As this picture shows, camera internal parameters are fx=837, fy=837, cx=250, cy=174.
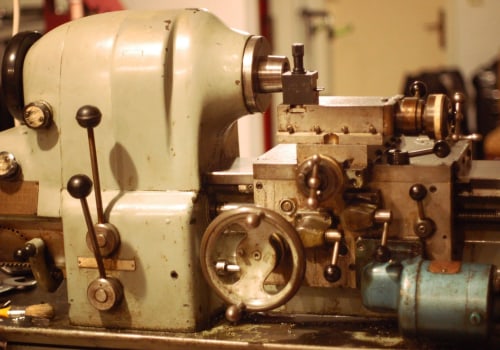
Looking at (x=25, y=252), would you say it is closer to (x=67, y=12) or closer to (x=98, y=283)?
(x=98, y=283)

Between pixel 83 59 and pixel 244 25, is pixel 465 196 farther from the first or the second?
pixel 244 25

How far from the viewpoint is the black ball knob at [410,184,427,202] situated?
156 cm

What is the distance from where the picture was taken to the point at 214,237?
5.20 ft

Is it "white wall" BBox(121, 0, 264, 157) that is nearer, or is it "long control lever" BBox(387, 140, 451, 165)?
"long control lever" BBox(387, 140, 451, 165)

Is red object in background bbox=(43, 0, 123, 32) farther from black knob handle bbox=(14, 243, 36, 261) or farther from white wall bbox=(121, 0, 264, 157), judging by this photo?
black knob handle bbox=(14, 243, 36, 261)

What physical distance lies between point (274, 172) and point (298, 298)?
0.92 feet

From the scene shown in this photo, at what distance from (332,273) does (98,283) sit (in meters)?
0.49

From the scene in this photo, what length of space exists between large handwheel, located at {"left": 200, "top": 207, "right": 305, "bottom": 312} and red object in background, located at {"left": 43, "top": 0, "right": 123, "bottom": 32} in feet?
4.84

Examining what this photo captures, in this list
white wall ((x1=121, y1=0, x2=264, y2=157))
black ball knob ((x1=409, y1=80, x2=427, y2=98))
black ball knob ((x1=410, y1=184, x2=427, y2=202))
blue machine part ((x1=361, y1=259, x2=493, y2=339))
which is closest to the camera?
blue machine part ((x1=361, y1=259, x2=493, y2=339))

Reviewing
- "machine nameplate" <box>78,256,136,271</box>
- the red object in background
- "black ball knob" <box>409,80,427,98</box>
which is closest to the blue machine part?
"black ball knob" <box>409,80,427,98</box>

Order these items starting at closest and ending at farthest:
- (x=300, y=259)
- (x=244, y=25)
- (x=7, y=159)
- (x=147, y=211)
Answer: (x=300, y=259), (x=147, y=211), (x=7, y=159), (x=244, y=25)

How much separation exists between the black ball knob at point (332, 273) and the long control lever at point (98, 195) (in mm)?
439

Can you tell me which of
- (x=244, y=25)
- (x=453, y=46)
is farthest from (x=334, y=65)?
(x=244, y=25)

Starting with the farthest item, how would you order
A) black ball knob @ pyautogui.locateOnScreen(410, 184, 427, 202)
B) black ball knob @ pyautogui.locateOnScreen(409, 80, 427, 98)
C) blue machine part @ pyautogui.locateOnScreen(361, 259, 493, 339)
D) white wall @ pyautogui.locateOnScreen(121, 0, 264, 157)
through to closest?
white wall @ pyautogui.locateOnScreen(121, 0, 264, 157) → black ball knob @ pyautogui.locateOnScreen(409, 80, 427, 98) → black ball knob @ pyautogui.locateOnScreen(410, 184, 427, 202) → blue machine part @ pyautogui.locateOnScreen(361, 259, 493, 339)
